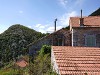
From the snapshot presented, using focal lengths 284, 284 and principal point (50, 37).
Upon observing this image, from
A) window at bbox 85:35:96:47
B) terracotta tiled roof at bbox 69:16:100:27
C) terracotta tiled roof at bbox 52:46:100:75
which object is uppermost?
terracotta tiled roof at bbox 69:16:100:27

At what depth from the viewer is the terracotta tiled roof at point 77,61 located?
15.2 m

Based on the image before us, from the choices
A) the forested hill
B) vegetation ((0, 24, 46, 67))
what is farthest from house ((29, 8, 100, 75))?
the forested hill

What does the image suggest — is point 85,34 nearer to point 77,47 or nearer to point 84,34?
point 84,34

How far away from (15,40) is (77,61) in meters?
39.6

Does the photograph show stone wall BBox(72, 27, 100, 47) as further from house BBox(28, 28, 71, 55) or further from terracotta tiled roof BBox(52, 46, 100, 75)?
terracotta tiled roof BBox(52, 46, 100, 75)

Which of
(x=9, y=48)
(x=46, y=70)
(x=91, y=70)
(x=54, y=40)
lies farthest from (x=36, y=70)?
(x=9, y=48)

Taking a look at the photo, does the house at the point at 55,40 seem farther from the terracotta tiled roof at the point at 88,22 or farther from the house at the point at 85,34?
the house at the point at 85,34

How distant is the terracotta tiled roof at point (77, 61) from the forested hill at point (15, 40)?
30.6 meters

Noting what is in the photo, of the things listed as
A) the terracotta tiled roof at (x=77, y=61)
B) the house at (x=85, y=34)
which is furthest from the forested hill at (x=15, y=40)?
the terracotta tiled roof at (x=77, y=61)

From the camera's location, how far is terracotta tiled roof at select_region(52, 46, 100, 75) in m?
15.2

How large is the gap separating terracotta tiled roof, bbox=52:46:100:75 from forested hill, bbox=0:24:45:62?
3062 cm

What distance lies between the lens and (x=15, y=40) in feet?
182

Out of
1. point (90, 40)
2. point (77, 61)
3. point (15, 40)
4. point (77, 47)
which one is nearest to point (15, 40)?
point (15, 40)

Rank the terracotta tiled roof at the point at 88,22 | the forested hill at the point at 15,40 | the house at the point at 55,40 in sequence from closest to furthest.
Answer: the terracotta tiled roof at the point at 88,22
the house at the point at 55,40
the forested hill at the point at 15,40
